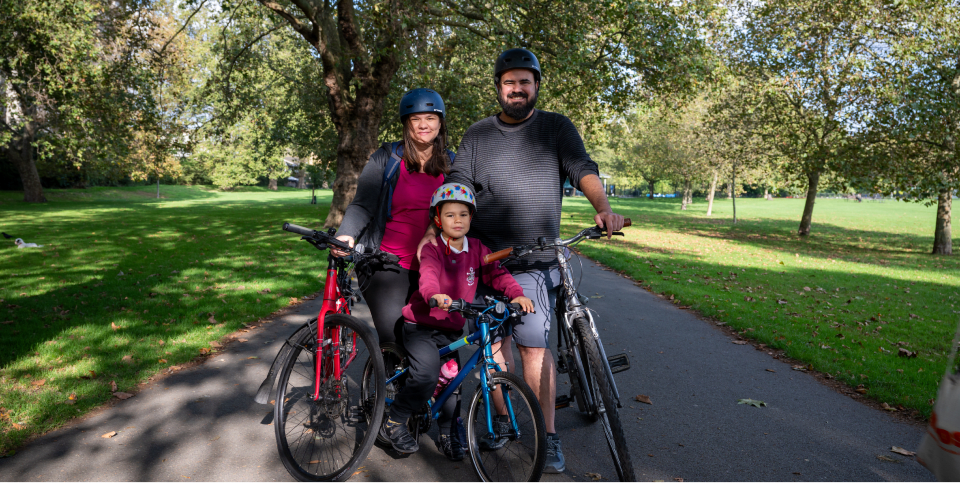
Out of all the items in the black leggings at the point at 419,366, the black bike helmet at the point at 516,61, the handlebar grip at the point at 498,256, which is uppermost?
the black bike helmet at the point at 516,61

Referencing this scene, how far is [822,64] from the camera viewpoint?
17719mm

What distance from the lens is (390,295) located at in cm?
333

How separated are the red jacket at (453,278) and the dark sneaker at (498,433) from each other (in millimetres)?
567

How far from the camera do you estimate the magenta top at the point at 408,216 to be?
3393 mm

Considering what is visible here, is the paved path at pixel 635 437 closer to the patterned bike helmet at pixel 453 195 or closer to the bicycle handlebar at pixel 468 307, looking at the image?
the bicycle handlebar at pixel 468 307

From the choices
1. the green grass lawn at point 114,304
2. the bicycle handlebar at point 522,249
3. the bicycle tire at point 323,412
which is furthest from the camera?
the green grass lawn at point 114,304

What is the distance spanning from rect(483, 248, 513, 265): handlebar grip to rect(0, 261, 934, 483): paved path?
1.25 meters

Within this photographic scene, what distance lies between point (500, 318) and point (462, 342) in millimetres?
287

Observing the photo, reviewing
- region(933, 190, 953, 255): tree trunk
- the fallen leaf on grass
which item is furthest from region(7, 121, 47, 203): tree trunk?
region(933, 190, 953, 255): tree trunk

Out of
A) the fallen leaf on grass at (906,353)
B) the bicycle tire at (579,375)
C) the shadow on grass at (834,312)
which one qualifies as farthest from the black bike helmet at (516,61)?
the fallen leaf on grass at (906,353)

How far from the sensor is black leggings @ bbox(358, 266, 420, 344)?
131 inches

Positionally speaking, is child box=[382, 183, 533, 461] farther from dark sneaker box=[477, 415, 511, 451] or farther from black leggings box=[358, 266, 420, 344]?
dark sneaker box=[477, 415, 511, 451]

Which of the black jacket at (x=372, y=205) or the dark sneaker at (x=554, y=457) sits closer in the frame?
the dark sneaker at (x=554, y=457)

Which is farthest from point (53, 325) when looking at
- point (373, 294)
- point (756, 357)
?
point (756, 357)
